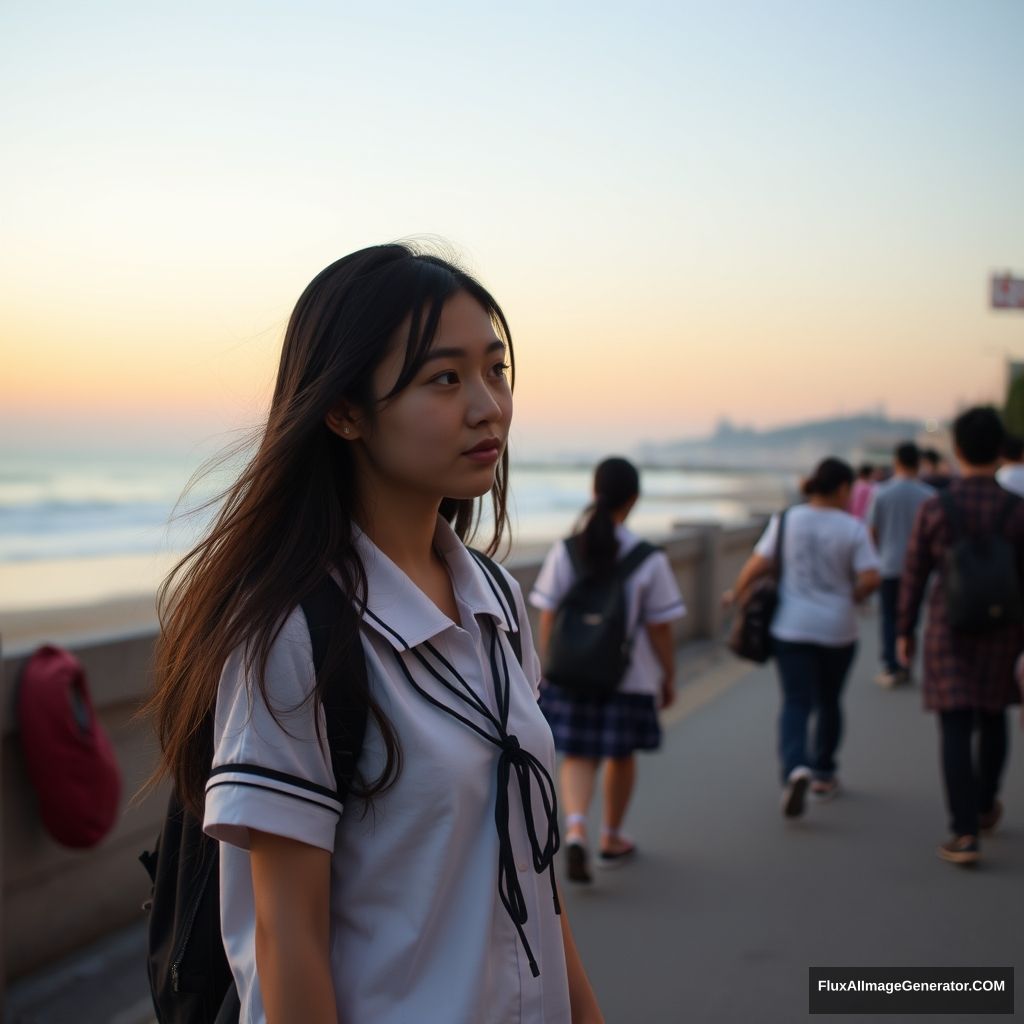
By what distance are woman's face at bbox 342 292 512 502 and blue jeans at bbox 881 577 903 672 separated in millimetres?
8999

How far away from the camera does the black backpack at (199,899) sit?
157 cm

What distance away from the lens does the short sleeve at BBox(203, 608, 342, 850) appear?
1496 mm

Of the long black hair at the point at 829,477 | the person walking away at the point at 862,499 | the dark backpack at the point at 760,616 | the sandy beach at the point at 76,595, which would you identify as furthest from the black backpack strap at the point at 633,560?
the person walking away at the point at 862,499

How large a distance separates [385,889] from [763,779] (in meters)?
5.76

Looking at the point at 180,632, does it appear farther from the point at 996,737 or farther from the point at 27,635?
the point at 27,635

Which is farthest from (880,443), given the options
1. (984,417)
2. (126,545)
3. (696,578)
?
(984,417)

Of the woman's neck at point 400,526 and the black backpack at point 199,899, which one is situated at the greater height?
the woman's neck at point 400,526

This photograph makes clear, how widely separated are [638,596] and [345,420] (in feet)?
12.0

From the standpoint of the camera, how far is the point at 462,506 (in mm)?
2193

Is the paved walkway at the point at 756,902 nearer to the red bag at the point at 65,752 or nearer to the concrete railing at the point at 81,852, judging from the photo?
the concrete railing at the point at 81,852

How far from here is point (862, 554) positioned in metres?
6.35

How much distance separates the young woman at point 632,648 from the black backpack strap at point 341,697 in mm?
3661

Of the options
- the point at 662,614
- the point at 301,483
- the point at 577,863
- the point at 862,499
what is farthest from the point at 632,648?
the point at 862,499

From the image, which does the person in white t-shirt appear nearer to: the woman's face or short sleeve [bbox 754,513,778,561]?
short sleeve [bbox 754,513,778,561]
